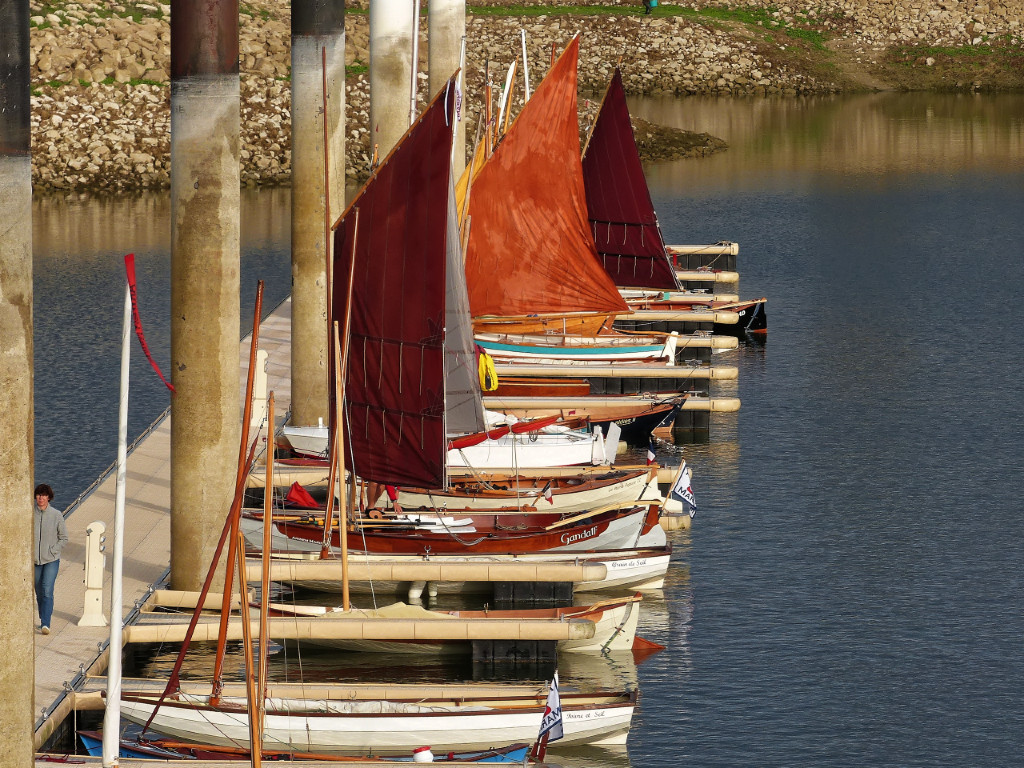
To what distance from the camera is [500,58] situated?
110750 millimetres

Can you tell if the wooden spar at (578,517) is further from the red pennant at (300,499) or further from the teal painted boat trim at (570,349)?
the teal painted boat trim at (570,349)

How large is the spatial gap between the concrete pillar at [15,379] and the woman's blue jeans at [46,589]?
29.5 ft

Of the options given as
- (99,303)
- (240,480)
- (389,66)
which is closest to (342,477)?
(240,480)

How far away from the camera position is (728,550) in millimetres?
32344

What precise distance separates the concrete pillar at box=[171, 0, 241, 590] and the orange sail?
1832cm

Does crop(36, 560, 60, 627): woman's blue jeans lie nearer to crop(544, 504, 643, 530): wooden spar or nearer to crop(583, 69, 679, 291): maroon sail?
crop(544, 504, 643, 530): wooden spar

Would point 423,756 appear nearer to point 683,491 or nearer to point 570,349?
point 683,491

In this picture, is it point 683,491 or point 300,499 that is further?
point 683,491

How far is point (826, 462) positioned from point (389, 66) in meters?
13.7

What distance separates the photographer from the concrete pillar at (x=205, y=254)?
24141mm

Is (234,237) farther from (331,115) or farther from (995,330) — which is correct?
(995,330)

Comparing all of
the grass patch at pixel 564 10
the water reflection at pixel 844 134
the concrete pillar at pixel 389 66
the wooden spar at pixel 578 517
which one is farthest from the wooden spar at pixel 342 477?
the grass patch at pixel 564 10

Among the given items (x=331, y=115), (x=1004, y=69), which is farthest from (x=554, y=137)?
(x=1004, y=69)

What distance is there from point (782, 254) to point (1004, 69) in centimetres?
6645
